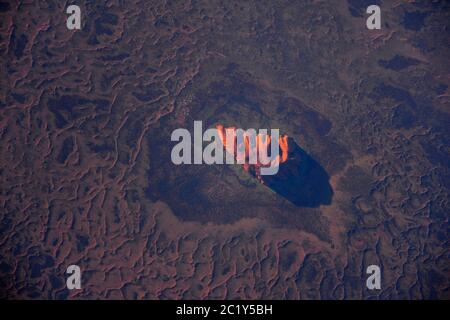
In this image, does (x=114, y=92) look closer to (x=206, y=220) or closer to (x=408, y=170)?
(x=206, y=220)

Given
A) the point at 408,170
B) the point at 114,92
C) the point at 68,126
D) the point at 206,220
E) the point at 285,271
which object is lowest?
the point at 285,271

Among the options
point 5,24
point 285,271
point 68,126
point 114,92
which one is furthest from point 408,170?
point 5,24

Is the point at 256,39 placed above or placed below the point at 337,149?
above

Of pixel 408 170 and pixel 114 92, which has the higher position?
pixel 114 92

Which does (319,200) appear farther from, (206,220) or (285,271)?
(206,220)

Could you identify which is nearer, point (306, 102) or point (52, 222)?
point (52, 222)

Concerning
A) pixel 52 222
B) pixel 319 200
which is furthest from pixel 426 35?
pixel 52 222
